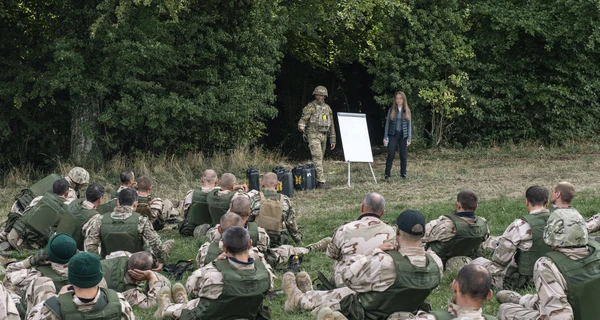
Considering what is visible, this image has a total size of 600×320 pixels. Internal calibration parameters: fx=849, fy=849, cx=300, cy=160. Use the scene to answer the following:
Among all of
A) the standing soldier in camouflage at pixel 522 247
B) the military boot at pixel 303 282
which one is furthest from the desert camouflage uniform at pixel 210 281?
the standing soldier in camouflage at pixel 522 247

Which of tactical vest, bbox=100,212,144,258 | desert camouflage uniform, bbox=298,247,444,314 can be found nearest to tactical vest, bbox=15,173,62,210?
tactical vest, bbox=100,212,144,258

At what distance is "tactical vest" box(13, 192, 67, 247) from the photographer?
1182 centimetres

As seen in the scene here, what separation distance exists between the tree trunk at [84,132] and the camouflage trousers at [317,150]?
578 centimetres

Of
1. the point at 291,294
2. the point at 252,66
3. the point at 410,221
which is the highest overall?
the point at 252,66

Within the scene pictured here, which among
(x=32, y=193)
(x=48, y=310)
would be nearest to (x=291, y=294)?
(x=48, y=310)

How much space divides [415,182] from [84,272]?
1215 cm

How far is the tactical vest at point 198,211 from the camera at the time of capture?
42.0ft

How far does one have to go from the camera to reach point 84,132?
20.4m

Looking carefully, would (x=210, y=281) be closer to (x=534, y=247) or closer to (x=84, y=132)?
(x=534, y=247)

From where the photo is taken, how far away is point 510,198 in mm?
15258

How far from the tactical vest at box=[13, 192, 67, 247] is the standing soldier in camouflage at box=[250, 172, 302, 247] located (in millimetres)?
2663

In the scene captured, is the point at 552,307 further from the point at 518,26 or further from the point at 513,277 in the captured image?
the point at 518,26

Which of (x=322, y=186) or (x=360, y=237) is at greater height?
(x=360, y=237)

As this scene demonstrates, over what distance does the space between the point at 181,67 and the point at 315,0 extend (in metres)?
3.95
